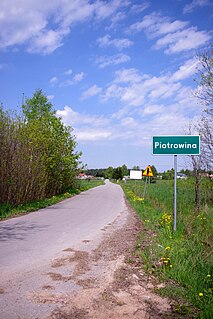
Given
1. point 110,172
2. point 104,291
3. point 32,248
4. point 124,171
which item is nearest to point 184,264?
point 104,291

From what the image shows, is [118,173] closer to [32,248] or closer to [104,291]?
[32,248]

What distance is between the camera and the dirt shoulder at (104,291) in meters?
4.12

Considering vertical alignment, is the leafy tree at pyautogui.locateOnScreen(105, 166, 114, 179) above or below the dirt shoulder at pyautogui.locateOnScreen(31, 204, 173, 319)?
above

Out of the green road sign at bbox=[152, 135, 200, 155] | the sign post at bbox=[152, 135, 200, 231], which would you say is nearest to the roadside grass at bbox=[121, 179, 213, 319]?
the sign post at bbox=[152, 135, 200, 231]

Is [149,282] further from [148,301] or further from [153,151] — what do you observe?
[153,151]

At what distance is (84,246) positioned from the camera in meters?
8.13

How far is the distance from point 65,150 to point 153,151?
68.7ft

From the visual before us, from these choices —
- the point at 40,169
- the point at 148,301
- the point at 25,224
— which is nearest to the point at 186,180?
the point at 40,169

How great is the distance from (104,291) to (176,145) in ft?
15.6

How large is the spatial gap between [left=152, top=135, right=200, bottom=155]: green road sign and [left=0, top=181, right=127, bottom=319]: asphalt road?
3080mm

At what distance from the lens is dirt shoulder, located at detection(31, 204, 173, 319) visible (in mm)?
4121

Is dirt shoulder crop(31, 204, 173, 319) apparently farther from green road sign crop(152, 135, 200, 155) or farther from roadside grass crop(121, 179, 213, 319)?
green road sign crop(152, 135, 200, 155)

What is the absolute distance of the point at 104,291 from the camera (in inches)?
193

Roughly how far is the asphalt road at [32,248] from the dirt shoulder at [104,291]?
0.77ft
